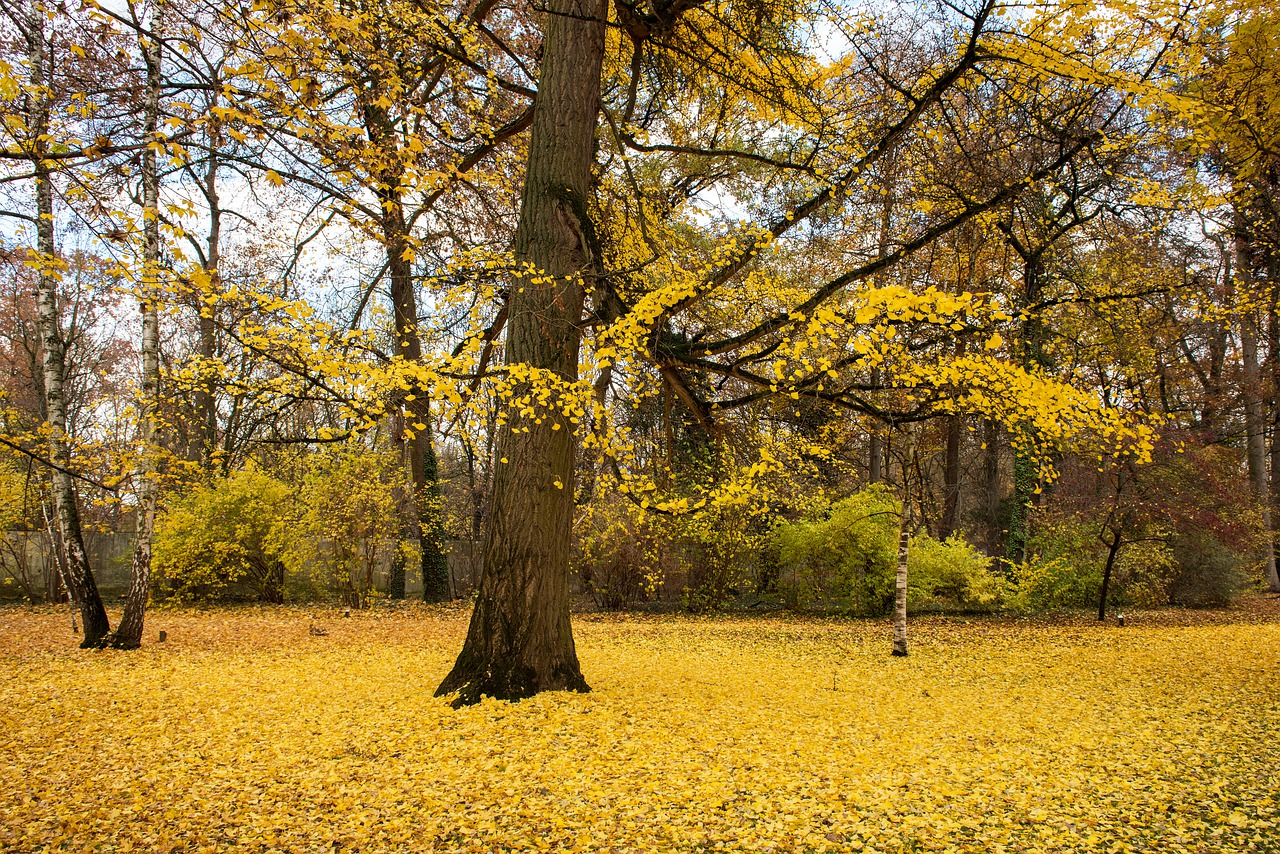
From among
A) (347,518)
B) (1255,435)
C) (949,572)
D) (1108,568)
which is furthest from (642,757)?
(1255,435)

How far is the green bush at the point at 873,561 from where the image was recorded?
11.8 meters

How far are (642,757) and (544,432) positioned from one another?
7.57 feet

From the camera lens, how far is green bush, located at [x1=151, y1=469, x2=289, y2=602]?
39.3 ft

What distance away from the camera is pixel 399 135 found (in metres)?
6.12

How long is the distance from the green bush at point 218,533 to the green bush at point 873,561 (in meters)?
9.28

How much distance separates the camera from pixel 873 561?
1191 centimetres

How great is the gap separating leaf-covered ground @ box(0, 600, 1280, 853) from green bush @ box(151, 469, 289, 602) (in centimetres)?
502

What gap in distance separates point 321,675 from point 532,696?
2496 mm

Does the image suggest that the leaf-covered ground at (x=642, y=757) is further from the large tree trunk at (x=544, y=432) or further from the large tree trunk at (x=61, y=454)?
the large tree trunk at (x=61, y=454)

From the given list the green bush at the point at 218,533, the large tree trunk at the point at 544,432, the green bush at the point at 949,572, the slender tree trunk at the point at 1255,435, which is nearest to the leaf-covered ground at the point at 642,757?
the large tree trunk at the point at 544,432

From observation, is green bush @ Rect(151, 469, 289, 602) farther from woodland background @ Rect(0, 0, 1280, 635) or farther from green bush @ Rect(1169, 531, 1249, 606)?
green bush @ Rect(1169, 531, 1249, 606)

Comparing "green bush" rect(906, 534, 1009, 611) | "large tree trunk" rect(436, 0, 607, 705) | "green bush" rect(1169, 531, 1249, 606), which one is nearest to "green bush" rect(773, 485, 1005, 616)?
"green bush" rect(906, 534, 1009, 611)

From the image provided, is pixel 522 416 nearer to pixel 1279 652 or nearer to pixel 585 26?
pixel 585 26

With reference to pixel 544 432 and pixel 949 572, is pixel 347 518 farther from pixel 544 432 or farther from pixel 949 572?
pixel 949 572
